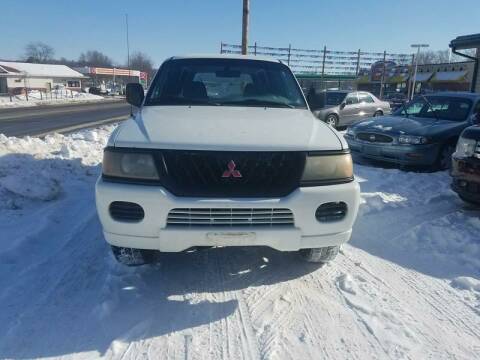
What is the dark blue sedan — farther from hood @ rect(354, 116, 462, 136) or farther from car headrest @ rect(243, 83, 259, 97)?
car headrest @ rect(243, 83, 259, 97)

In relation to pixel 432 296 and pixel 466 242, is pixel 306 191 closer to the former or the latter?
pixel 432 296

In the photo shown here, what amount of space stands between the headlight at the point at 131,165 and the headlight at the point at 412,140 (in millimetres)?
6144

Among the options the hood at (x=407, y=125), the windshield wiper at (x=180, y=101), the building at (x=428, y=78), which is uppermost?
the building at (x=428, y=78)

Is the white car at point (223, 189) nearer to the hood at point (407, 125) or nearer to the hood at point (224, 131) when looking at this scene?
the hood at point (224, 131)

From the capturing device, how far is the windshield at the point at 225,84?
12.4ft

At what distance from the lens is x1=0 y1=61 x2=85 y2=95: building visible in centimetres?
5181

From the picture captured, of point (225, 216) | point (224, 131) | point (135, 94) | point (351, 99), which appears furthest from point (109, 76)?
point (225, 216)

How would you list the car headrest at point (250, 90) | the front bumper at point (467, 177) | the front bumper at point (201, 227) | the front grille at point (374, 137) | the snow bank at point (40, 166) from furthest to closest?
the front grille at point (374, 137) → the snow bank at point (40, 166) → the front bumper at point (467, 177) → the car headrest at point (250, 90) → the front bumper at point (201, 227)

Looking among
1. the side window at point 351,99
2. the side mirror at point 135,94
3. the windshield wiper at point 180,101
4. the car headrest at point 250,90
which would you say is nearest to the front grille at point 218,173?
the windshield wiper at point 180,101

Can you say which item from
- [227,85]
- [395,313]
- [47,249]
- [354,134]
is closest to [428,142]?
[354,134]

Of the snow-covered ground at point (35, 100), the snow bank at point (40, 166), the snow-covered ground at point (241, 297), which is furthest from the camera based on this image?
the snow-covered ground at point (35, 100)

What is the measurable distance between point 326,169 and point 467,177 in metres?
2.71

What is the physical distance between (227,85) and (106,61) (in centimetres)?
12593

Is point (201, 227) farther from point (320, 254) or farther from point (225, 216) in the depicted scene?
point (320, 254)
